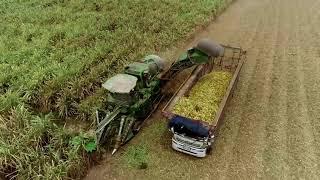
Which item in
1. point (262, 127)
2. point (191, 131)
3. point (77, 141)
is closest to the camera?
point (191, 131)

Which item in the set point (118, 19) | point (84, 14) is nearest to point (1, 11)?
point (84, 14)

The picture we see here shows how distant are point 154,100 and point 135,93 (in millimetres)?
955

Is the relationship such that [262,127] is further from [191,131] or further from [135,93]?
[135,93]

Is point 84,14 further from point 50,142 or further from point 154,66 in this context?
point 50,142

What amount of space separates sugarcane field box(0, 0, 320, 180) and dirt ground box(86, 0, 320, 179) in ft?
0.08

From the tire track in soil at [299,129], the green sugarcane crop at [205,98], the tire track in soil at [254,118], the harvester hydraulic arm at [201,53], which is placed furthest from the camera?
the harvester hydraulic arm at [201,53]

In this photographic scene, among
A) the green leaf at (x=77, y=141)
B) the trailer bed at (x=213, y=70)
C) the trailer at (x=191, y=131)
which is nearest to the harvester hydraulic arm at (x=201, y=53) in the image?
the trailer bed at (x=213, y=70)

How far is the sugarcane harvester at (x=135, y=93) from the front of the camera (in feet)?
24.3

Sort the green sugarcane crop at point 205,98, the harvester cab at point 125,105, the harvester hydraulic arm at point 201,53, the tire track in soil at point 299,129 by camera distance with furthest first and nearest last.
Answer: the harvester hydraulic arm at point 201,53 → the harvester cab at point 125,105 → the green sugarcane crop at point 205,98 → the tire track in soil at point 299,129

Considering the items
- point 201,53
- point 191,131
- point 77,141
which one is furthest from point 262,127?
point 77,141

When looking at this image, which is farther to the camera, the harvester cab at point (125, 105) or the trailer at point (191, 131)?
Result: the harvester cab at point (125, 105)

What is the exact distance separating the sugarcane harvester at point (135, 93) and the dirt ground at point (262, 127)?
36cm

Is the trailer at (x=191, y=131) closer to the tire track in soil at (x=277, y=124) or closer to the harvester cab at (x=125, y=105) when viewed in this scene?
the harvester cab at (x=125, y=105)

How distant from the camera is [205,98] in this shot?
7887 mm
